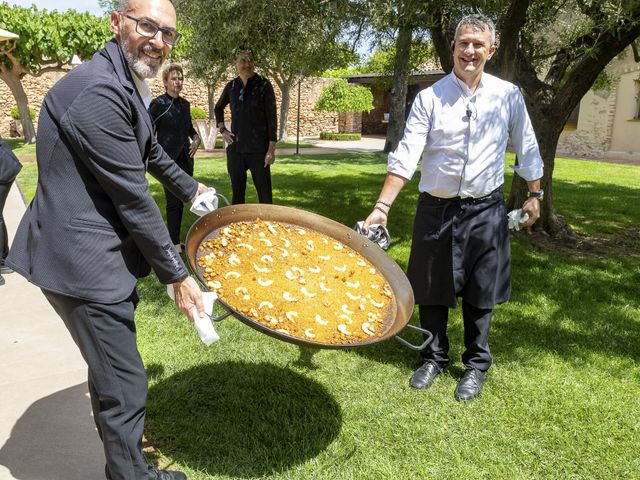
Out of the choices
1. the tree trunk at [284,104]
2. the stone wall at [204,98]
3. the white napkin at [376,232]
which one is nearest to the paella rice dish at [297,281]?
the white napkin at [376,232]

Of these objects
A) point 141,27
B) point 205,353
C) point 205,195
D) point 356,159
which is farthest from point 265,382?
point 356,159

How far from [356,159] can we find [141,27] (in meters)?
15.6

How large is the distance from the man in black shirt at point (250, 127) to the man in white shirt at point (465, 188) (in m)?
3.26

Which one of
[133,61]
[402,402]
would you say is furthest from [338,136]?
[133,61]

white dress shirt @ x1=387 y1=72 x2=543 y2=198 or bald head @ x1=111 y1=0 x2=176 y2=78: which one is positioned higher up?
bald head @ x1=111 y1=0 x2=176 y2=78

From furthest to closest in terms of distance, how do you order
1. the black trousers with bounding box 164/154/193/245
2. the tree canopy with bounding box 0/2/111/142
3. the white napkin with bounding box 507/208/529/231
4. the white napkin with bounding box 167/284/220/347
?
1. the tree canopy with bounding box 0/2/111/142
2. the black trousers with bounding box 164/154/193/245
3. the white napkin with bounding box 507/208/529/231
4. the white napkin with bounding box 167/284/220/347

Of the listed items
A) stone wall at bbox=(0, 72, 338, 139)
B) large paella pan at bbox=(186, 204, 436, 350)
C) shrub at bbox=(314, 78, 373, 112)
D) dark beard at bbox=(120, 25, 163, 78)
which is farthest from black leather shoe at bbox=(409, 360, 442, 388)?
shrub at bbox=(314, 78, 373, 112)

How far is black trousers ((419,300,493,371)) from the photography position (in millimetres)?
3531

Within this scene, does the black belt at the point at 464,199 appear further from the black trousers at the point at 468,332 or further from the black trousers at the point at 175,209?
the black trousers at the point at 175,209

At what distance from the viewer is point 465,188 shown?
10.8ft

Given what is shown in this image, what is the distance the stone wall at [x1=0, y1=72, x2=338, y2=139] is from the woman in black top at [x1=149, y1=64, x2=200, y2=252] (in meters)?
19.7

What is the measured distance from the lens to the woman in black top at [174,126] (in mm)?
5809

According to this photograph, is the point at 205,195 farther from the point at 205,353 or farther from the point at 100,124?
the point at 205,353

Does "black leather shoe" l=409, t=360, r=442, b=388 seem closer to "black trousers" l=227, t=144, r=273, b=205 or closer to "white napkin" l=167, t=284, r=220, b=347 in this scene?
"white napkin" l=167, t=284, r=220, b=347
